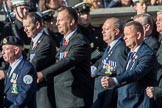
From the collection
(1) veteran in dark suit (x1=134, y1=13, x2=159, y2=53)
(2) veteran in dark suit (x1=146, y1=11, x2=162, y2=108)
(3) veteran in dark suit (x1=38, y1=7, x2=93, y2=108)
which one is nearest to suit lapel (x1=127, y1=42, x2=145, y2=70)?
(2) veteran in dark suit (x1=146, y1=11, x2=162, y2=108)

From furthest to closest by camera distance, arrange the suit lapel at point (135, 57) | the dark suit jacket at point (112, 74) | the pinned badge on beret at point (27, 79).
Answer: the dark suit jacket at point (112, 74), the pinned badge on beret at point (27, 79), the suit lapel at point (135, 57)

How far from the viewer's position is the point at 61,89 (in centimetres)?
887

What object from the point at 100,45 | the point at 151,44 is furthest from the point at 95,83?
the point at 100,45

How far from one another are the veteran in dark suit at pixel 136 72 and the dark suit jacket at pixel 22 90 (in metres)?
1.02

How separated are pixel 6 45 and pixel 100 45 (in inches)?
111

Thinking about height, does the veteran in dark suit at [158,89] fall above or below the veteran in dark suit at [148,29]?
below

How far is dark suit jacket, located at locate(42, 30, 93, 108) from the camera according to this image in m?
8.61

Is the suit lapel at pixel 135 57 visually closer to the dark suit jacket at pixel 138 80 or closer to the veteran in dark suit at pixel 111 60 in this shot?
the dark suit jacket at pixel 138 80

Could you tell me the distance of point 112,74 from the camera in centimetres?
855

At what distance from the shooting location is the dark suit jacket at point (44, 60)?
8.90m

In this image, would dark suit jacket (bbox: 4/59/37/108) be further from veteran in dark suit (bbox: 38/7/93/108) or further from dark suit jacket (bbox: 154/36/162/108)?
dark suit jacket (bbox: 154/36/162/108)

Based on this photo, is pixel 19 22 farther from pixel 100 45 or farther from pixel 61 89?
pixel 61 89

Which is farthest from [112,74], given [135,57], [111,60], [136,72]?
[136,72]

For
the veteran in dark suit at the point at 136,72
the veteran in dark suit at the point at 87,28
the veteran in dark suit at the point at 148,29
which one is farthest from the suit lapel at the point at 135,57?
the veteran in dark suit at the point at 87,28
